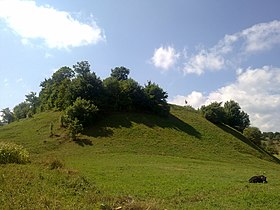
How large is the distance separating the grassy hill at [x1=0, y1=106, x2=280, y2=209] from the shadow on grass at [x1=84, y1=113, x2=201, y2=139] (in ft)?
0.66

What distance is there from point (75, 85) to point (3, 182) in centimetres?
6088

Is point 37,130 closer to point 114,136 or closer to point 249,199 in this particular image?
point 114,136

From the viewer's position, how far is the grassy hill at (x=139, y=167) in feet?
58.3

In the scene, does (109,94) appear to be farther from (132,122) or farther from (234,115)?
(234,115)

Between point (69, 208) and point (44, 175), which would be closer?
point (69, 208)

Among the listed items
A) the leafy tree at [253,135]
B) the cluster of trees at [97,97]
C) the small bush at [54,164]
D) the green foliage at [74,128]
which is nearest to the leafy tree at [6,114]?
the cluster of trees at [97,97]

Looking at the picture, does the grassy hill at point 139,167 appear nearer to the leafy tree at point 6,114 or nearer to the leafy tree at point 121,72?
the leafy tree at point 121,72

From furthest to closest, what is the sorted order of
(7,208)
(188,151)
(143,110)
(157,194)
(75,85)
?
(143,110)
(75,85)
(188,151)
(157,194)
(7,208)

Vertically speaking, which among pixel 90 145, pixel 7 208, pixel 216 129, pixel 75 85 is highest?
pixel 75 85

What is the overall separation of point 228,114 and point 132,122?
114 feet

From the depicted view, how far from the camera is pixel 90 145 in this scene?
62.3m

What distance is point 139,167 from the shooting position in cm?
3881

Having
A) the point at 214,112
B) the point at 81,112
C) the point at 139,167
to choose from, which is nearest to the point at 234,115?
the point at 214,112

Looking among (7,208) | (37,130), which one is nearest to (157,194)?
(7,208)
